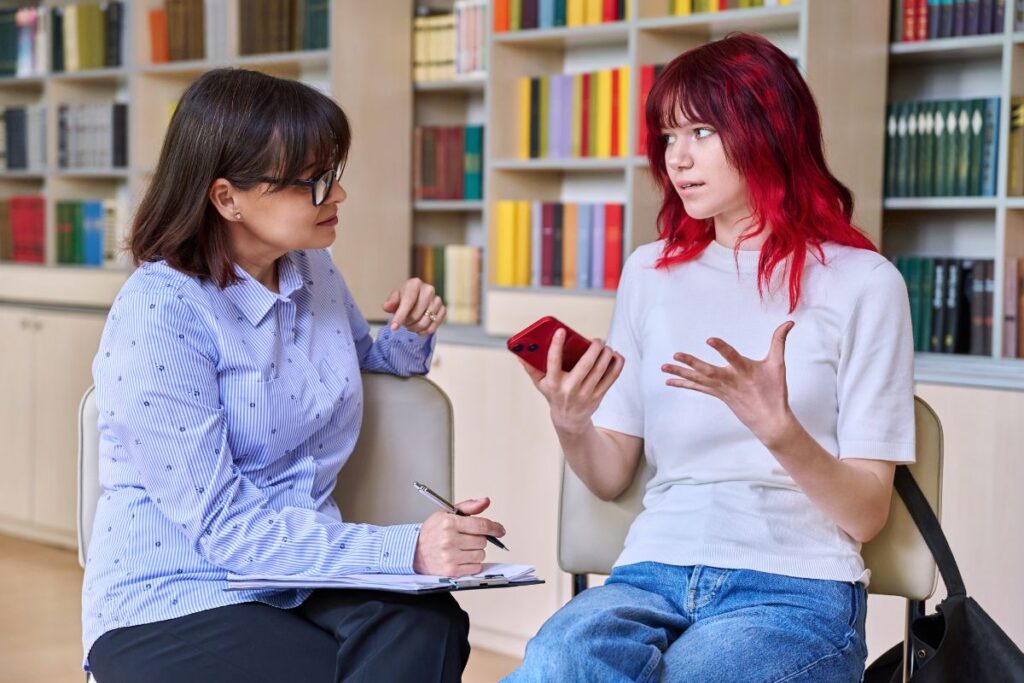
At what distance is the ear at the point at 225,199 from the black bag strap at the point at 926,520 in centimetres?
93

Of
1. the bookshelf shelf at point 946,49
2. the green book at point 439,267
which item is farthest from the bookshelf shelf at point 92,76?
the bookshelf shelf at point 946,49

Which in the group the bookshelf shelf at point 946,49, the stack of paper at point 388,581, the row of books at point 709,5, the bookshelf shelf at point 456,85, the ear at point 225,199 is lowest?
the stack of paper at point 388,581

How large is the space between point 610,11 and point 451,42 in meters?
0.67

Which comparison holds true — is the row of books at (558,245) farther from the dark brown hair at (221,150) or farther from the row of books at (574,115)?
the dark brown hair at (221,150)

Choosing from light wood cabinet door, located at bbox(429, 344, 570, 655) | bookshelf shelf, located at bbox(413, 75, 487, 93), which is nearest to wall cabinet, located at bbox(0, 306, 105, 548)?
bookshelf shelf, located at bbox(413, 75, 487, 93)

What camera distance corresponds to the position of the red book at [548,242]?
141 inches

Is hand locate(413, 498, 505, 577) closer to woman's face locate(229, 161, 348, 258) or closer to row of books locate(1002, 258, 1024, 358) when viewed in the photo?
woman's face locate(229, 161, 348, 258)

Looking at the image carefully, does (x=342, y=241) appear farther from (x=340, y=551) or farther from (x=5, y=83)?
(x=340, y=551)

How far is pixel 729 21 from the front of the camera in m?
3.14

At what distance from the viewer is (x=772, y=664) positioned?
147 cm

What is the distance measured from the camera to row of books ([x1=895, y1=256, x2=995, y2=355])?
9.98 ft

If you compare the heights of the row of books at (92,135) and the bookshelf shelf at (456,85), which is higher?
the bookshelf shelf at (456,85)

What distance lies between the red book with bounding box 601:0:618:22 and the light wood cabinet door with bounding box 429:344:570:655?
0.92 m

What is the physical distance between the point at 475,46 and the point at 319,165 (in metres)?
2.25
